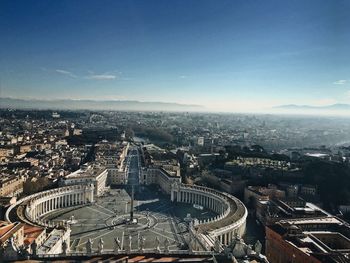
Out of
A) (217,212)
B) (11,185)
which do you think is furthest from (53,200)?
(217,212)

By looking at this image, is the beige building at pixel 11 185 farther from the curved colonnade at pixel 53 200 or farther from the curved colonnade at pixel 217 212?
the curved colonnade at pixel 217 212

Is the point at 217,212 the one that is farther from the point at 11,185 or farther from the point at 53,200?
the point at 11,185

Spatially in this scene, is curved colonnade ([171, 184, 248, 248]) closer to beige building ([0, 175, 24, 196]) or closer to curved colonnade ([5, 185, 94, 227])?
curved colonnade ([5, 185, 94, 227])

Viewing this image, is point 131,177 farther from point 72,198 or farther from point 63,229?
point 63,229

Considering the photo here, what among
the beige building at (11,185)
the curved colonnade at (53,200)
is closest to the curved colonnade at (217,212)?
the curved colonnade at (53,200)

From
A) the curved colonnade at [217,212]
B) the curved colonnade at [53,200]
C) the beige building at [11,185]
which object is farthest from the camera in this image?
the beige building at [11,185]

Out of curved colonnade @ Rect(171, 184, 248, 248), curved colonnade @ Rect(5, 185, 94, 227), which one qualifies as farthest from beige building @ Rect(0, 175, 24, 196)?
curved colonnade @ Rect(171, 184, 248, 248)
